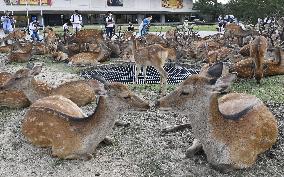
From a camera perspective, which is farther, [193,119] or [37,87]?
[37,87]

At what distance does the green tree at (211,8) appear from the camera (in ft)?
170

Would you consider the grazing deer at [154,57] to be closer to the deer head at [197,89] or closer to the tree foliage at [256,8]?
the deer head at [197,89]

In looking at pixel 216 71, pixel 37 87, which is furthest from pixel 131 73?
pixel 216 71

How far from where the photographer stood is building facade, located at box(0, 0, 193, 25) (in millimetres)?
44812

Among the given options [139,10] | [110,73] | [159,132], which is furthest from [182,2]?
[159,132]

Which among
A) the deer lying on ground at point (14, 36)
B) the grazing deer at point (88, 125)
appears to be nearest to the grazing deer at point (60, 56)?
the deer lying on ground at point (14, 36)

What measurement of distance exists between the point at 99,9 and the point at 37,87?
4220 centimetres

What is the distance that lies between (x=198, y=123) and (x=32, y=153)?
2.27 meters

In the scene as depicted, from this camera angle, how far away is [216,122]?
15.6ft

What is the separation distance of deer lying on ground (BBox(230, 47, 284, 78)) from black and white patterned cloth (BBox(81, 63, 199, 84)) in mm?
1242

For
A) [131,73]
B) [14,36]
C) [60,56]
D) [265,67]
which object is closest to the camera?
[265,67]

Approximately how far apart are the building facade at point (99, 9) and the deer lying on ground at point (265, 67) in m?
34.5

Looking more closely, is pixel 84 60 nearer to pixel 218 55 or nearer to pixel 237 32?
pixel 218 55

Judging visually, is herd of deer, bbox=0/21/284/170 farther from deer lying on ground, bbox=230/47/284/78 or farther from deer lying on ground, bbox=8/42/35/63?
deer lying on ground, bbox=8/42/35/63
